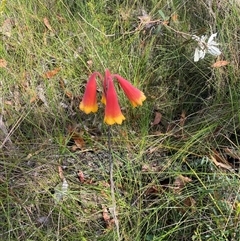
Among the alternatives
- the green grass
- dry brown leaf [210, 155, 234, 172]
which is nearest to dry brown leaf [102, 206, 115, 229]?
the green grass

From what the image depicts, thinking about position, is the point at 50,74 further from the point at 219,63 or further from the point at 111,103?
the point at 111,103

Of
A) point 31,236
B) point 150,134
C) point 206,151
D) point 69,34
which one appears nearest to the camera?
point 31,236

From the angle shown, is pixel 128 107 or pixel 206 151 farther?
pixel 128 107

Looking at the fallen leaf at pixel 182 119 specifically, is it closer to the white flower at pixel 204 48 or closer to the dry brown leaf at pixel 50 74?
the white flower at pixel 204 48

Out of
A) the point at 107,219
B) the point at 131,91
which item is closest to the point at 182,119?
the point at 107,219

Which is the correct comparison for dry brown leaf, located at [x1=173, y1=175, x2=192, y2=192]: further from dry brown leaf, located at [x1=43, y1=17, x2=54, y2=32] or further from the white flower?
dry brown leaf, located at [x1=43, y1=17, x2=54, y2=32]

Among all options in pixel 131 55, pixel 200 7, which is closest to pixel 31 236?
pixel 131 55

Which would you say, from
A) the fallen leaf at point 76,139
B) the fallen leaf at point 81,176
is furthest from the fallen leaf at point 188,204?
the fallen leaf at point 76,139

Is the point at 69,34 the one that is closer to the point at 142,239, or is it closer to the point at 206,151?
the point at 206,151

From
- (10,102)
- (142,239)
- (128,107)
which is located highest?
(10,102)
